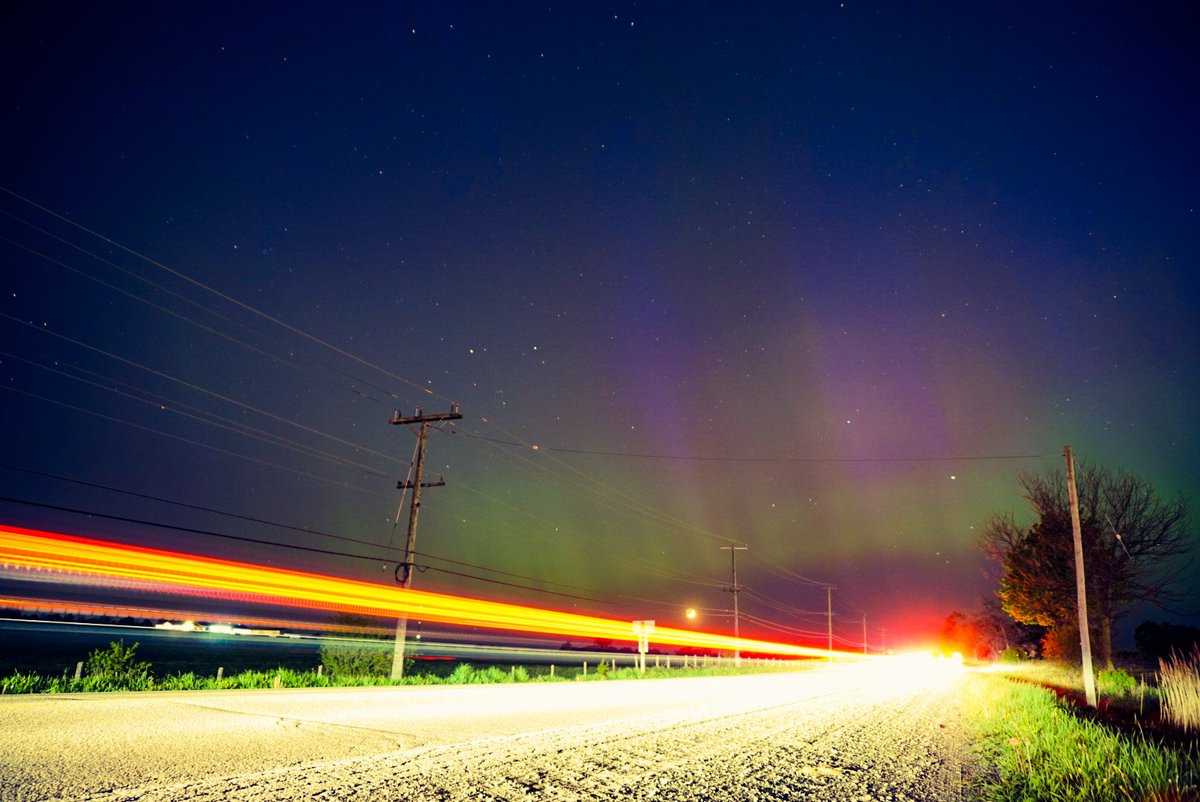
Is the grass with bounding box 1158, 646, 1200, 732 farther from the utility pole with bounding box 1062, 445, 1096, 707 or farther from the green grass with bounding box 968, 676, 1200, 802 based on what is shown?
the utility pole with bounding box 1062, 445, 1096, 707

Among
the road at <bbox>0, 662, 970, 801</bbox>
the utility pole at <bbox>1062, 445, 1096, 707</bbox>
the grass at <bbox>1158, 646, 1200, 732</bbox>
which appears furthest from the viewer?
the utility pole at <bbox>1062, 445, 1096, 707</bbox>

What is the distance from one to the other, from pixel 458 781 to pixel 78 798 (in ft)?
10.0

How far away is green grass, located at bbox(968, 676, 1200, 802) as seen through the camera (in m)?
6.24

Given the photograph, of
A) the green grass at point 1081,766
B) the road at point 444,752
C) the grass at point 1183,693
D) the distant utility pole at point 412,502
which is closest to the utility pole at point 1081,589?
the grass at point 1183,693

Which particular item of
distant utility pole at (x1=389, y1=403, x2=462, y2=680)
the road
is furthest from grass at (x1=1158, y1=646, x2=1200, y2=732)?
distant utility pole at (x1=389, y1=403, x2=462, y2=680)

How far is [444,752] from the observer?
7.86 meters

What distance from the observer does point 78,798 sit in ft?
18.1

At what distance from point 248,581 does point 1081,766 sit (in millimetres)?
22565

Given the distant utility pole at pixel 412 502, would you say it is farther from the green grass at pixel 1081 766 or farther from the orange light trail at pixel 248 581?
the green grass at pixel 1081 766

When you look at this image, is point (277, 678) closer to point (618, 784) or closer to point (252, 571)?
point (252, 571)

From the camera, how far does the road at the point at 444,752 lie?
6180mm

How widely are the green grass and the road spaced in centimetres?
60

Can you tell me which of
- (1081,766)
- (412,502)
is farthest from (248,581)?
(1081,766)

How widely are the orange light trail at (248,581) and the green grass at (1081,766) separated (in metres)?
21.0
